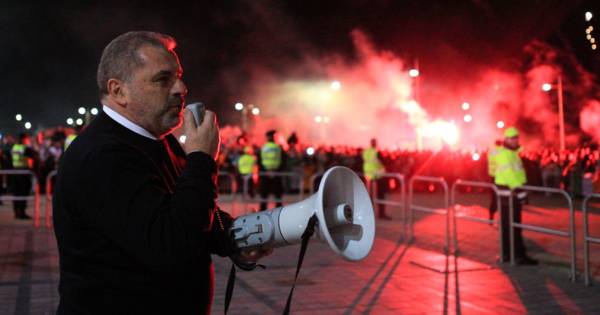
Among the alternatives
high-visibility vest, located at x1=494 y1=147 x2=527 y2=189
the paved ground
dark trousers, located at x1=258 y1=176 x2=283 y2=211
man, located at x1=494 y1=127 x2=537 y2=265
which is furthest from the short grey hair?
dark trousers, located at x1=258 y1=176 x2=283 y2=211

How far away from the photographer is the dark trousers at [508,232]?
804 centimetres

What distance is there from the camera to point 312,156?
21.5 m

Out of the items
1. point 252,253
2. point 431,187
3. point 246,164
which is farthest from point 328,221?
point 431,187

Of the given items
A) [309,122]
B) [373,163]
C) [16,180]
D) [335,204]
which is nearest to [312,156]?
[373,163]

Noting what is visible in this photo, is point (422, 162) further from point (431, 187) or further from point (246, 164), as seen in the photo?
point (246, 164)

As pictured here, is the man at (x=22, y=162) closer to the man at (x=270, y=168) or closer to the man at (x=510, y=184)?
the man at (x=270, y=168)

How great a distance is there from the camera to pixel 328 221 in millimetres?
1856

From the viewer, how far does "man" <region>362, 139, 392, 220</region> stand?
13.2 m

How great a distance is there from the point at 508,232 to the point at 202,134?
720cm

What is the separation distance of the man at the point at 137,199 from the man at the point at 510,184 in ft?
22.5

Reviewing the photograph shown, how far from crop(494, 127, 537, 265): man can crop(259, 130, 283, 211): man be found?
5461 mm

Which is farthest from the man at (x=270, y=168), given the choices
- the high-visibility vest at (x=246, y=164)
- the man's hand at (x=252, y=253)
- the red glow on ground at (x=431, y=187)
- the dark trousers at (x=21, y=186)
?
the man's hand at (x=252, y=253)

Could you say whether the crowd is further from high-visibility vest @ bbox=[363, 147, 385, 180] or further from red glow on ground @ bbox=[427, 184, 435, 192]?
high-visibility vest @ bbox=[363, 147, 385, 180]

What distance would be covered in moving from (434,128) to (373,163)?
865 inches
